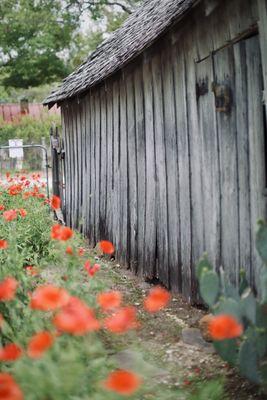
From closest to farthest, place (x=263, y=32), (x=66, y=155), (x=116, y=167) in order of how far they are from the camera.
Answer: (x=263, y=32)
(x=116, y=167)
(x=66, y=155)

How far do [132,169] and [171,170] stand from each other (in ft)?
4.10

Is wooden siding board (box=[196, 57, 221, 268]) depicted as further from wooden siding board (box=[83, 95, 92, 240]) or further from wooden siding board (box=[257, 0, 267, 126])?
wooden siding board (box=[83, 95, 92, 240])

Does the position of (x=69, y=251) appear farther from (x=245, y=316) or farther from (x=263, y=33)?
(x=263, y=33)

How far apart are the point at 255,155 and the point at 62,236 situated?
1696 millimetres

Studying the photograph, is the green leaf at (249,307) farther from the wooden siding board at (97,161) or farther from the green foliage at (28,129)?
the green foliage at (28,129)

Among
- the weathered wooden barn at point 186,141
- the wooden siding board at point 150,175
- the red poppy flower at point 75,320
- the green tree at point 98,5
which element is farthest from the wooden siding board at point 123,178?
the green tree at point 98,5

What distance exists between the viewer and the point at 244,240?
431 cm

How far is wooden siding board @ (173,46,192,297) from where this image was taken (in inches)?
211

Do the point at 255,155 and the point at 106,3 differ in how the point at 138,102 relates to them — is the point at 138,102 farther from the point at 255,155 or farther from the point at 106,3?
the point at 106,3

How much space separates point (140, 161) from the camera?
21.9ft

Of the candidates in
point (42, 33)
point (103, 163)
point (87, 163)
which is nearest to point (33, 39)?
point (42, 33)

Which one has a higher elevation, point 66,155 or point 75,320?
point 66,155

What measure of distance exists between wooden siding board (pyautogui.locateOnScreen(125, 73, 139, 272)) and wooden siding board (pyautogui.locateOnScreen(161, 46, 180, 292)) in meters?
1.02

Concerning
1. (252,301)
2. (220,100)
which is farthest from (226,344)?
(220,100)
